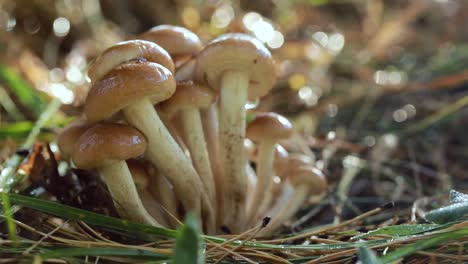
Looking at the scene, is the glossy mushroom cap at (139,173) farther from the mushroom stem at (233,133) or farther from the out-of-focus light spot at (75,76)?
the out-of-focus light spot at (75,76)

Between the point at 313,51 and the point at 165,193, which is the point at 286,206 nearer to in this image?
the point at 165,193

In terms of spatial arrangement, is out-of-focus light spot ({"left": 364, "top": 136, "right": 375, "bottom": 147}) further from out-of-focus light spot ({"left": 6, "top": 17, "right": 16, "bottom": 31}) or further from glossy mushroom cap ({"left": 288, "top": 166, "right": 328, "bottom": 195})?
out-of-focus light spot ({"left": 6, "top": 17, "right": 16, "bottom": 31})

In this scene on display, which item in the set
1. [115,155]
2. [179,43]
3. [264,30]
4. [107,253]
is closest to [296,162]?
[179,43]

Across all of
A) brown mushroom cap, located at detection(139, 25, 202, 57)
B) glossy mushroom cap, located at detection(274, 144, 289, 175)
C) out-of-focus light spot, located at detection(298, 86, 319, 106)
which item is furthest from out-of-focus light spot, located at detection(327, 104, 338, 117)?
brown mushroom cap, located at detection(139, 25, 202, 57)

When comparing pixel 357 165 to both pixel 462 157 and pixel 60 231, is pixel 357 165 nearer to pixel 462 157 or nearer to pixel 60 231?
pixel 462 157

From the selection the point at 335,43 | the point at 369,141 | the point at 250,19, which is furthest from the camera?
the point at 335,43

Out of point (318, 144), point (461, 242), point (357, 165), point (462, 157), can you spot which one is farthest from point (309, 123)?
point (461, 242)
